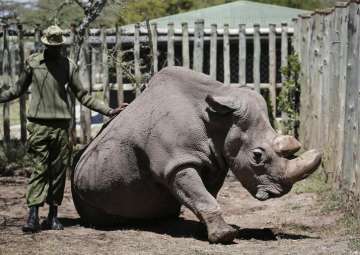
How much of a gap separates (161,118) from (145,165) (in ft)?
1.66

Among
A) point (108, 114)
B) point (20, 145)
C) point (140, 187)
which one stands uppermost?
point (108, 114)

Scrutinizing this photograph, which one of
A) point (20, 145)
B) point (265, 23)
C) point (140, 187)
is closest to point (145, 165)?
point (140, 187)

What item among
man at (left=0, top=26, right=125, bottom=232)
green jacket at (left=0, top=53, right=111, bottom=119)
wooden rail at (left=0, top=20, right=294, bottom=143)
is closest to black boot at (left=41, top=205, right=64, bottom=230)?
man at (left=0, top=26, right=125, bottom=232)

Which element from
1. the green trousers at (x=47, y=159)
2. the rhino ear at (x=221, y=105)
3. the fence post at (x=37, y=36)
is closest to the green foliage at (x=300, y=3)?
the fence post at (x=37, y=36)

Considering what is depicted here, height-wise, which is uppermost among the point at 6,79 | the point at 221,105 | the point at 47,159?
the point at 221,105

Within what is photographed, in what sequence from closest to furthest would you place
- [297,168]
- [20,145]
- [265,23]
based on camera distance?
[297,168]
[20,145]
[265,23]

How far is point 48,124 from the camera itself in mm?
7398

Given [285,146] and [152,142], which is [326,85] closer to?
[285,146]

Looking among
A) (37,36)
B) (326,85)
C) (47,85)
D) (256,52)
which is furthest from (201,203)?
(256,52)

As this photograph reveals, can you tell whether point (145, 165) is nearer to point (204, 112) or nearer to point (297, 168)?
point (204, 112)

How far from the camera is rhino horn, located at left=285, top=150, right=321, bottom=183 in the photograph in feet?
22.5

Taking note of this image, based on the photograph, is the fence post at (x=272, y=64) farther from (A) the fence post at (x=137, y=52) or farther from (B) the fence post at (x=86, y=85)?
(B) the fence post at (x=86, y=85)

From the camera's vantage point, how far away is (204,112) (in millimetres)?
7105

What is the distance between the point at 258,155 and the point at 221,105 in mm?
575
